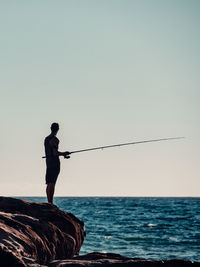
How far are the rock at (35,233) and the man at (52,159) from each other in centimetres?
89

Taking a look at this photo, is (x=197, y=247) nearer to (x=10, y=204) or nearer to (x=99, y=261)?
(x=10, y=204)

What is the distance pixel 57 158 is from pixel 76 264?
142 inches

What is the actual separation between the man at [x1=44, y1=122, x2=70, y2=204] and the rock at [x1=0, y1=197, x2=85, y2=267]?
0.89 metres

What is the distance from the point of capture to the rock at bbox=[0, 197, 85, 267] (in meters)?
5.43

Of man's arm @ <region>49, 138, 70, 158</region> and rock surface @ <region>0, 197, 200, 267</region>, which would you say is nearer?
rock surface @ <region>0, 197, 200, 267</region>

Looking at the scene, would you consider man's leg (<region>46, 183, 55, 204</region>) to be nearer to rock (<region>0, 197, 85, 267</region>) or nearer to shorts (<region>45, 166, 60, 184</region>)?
shorts (<region>45, 166, 60, 184</region>)

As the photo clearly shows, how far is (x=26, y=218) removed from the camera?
6945mm

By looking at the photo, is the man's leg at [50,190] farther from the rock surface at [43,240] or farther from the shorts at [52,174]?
the rock surface at [43,240]

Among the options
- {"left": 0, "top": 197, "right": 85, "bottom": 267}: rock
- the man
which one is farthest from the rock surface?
the man

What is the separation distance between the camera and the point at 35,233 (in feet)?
21.9

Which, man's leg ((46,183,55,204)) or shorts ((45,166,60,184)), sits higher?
shorts ((45,166,60,184))

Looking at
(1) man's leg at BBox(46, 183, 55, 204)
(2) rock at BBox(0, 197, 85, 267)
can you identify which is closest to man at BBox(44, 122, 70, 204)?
(1) man's leg at BBox(46, 183, 55, 204)

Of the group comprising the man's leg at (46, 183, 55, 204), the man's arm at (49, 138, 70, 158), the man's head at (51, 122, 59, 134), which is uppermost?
the man's head at (51, 122, 59, 134)

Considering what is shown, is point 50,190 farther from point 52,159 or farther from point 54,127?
point 54,127
